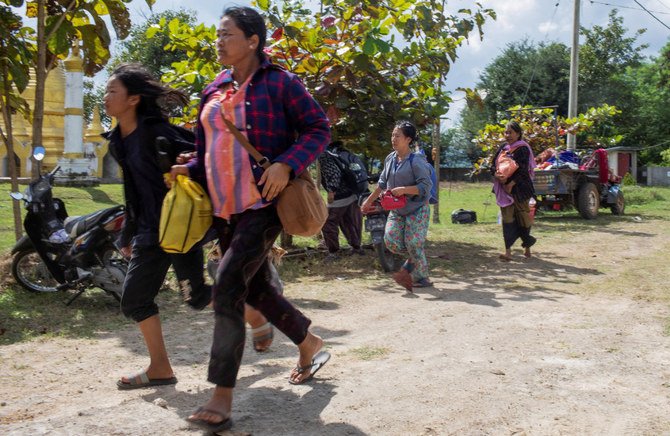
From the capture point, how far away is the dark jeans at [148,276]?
3291mm

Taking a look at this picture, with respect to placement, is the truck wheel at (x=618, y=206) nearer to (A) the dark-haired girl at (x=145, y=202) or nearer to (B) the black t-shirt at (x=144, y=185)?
(A) the dark-haired girl at (x=145, y=202)

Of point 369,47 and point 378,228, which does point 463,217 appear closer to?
point 378,228

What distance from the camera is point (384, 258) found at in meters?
7.73

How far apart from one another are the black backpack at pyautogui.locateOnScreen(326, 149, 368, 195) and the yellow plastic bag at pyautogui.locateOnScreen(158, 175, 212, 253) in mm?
5188

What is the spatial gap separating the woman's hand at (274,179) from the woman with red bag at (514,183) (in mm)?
5882

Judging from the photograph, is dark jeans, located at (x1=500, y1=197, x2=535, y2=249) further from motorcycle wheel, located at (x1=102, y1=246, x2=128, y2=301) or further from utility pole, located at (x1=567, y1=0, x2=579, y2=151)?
utility pole, located at (x1=567, y1=0, x2=579, y2=151)

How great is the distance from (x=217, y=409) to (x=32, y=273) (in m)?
4.16

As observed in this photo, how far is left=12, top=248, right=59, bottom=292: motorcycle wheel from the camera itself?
19.1 feet

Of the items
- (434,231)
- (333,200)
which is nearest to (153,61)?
(434,231)

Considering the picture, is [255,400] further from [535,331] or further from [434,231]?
[434,231]

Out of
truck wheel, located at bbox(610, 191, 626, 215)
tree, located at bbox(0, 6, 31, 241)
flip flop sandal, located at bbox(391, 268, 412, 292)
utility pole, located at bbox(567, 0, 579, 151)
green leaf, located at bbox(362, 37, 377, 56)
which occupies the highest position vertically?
utility pole, located at bbox(567, 0, 579, 151)

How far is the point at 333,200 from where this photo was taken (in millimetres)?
8203

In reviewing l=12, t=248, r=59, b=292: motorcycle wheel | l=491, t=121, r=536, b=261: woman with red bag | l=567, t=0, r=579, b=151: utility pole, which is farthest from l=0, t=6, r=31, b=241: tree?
l=567, t=0, r=579, b=151: utility pole

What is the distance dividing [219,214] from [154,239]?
20.7 inches
